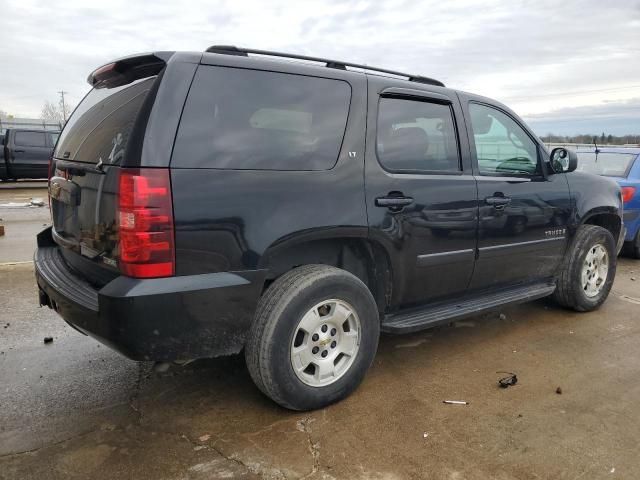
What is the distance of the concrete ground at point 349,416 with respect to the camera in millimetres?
2449

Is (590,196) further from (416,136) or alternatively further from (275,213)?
(275,213)

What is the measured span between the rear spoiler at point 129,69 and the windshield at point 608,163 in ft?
19.9

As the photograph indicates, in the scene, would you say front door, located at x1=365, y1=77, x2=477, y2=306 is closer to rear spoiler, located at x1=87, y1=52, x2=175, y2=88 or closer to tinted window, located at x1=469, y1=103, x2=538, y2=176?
tinted window, located at x1=469, y1=103, x2=538, y2=176

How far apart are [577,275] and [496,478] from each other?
2.75m

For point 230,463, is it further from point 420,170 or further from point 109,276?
point 420,170

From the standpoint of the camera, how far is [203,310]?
2.50m

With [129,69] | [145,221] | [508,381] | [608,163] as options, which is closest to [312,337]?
[145,221]

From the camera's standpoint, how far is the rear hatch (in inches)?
97.0

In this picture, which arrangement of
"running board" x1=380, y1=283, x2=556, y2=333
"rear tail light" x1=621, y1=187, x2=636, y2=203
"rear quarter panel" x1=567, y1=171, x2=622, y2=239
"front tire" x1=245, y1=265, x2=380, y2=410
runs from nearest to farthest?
"front tire" x1=245, y1=265, x2=380, y2=410, "running board" x1=380, y1=283, x2=556, y2=333, "rear quarter panel" x1=567, y1=171, x2=622, y2=239, "rear tail light" x1=621, y1=187, x2=636, y2=203

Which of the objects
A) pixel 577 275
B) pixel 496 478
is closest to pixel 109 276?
pixel 496 478

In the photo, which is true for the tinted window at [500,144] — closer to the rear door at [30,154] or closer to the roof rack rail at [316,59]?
the roof rack rail at [316,59]

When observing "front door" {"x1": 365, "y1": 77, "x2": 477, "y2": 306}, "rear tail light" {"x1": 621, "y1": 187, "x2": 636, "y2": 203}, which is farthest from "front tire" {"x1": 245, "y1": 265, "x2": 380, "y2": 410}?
"rear tail light" {"x1": 621, "y1": 187, "x2": 636, "y2": 203}

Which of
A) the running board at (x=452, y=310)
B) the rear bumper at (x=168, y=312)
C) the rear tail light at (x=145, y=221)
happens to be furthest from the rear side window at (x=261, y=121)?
the running board at (x=452, y=310)

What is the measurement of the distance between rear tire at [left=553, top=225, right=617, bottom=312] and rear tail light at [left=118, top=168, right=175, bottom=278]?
3.58 metres
